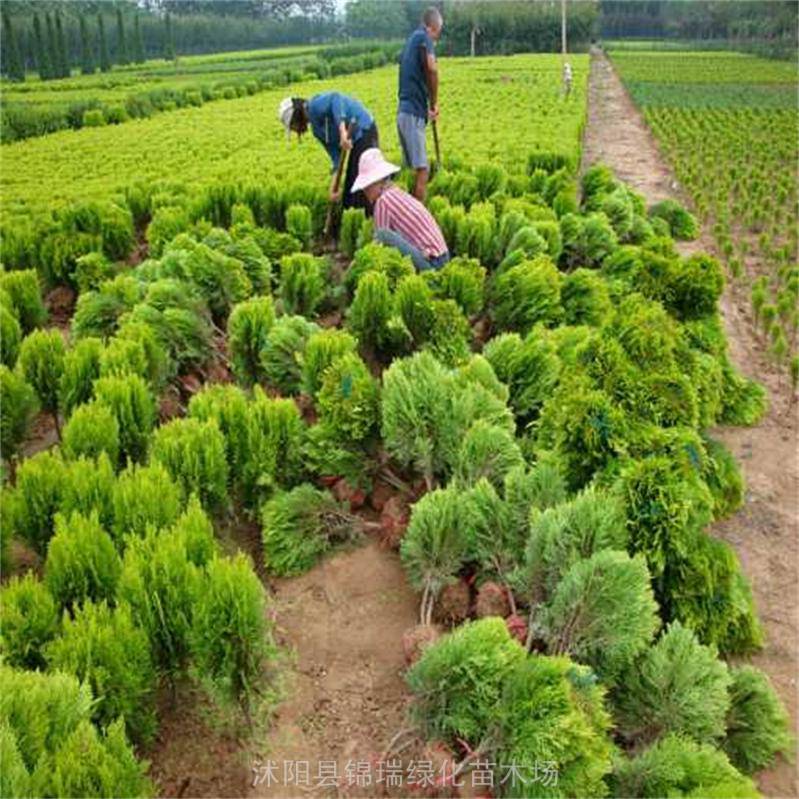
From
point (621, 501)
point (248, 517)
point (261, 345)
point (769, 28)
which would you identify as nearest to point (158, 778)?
point (248, 517)

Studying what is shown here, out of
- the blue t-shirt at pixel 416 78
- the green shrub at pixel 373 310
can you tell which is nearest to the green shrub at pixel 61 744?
the green shrub at pixel 373 310

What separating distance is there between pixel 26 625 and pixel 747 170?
15.4 metres

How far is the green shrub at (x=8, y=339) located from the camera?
171 inches

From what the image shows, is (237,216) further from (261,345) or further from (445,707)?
(445,707)

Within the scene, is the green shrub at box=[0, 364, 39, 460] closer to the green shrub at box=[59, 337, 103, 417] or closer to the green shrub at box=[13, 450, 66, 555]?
the green shrub at box=[59, 337, 103, 417]

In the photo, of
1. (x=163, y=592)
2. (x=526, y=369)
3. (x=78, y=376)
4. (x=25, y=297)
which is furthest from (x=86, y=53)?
(x=163, y=592)

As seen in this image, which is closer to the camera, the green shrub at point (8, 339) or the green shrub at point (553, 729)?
the green shrub at point (553, 729)

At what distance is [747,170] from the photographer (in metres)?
14.9

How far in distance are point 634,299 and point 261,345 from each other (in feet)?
6.49

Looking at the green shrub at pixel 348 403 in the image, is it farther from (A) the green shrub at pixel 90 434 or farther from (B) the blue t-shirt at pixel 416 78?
(B) the blue t-shirt at pixel 416 78

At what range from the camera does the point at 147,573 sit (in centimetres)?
234

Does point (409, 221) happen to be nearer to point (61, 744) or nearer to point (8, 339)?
point (8, 339)

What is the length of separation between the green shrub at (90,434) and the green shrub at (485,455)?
1374 mm

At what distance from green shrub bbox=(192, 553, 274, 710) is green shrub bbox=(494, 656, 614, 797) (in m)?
0.71
